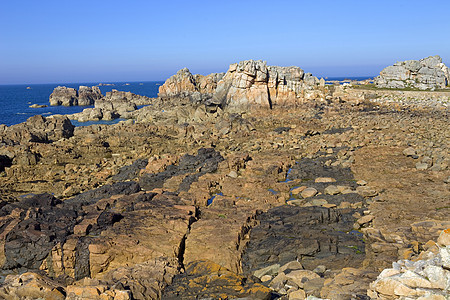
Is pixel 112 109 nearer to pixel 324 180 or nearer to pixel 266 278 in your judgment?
pixel 324 180

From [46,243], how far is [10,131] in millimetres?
32697

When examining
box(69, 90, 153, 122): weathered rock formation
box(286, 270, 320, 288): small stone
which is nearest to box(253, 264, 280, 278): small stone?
box(286, 270, 320, 288): small stone

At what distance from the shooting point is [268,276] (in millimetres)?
15555

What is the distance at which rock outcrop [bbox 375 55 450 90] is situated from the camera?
75.8m

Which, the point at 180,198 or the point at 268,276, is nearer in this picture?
the point at 268,276

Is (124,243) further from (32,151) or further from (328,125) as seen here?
(328,125)

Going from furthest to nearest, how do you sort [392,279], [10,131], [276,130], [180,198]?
[276,130]
[10,131]
[180,198]
[392,279]

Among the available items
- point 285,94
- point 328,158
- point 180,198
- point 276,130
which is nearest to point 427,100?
point 285,94

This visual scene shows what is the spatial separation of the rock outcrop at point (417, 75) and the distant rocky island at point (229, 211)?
3092 centimetres

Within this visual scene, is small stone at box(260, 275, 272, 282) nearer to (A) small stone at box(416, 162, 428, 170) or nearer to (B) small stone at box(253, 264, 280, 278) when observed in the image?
(B) small stone at box(253, 264, 280, 278)

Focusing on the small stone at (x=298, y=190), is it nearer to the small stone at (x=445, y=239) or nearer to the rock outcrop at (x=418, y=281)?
the small stone at (x=445, y=239)

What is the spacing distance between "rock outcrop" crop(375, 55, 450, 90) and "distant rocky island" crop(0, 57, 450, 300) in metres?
30.9

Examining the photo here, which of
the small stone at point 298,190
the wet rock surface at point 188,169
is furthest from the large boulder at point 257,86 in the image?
the small stone at point 298,190

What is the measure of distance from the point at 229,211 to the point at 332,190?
7636 millimetres
